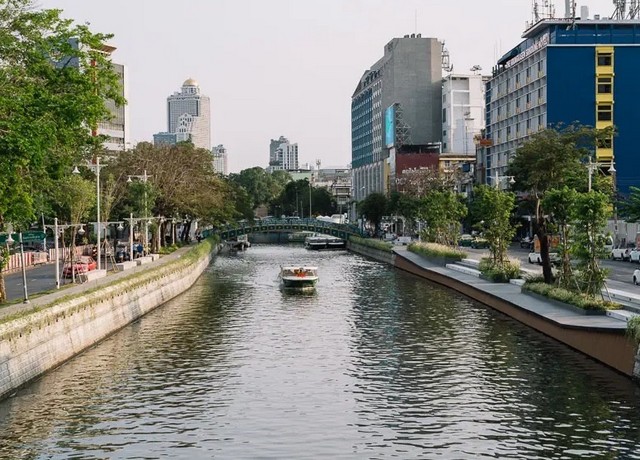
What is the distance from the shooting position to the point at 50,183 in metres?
51.5

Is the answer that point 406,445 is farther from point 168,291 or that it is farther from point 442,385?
point 168,291

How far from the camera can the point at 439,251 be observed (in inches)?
3831

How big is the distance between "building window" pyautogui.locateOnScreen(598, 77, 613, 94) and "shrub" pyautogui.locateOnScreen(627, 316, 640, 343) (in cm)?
9410

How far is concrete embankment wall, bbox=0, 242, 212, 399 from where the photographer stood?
3669cm

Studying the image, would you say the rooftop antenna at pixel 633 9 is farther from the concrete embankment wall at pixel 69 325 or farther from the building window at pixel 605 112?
the concrete embankment wall at pixel 69 325

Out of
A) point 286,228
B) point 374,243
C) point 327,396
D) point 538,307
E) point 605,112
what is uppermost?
point 605,112

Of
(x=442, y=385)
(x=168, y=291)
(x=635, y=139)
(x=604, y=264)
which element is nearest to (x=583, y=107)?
(x=635, y=139)

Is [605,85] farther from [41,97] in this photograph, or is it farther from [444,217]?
[41,97]

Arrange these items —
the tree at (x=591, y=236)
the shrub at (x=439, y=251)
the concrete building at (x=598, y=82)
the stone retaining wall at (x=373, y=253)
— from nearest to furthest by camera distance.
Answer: the tree at (x=591, y=236) < the shrub at (x=439, y=251) < the stone retaining wall at (x=373, y=253) < the concrete building at (x=598, y=82)

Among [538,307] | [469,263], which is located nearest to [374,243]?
[469,263]

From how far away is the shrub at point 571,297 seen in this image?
4584cm

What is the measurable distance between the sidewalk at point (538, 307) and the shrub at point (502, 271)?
0.66m

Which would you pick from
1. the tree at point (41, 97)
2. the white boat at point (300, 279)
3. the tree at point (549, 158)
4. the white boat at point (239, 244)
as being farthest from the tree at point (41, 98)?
the white boat at point (239, 244)

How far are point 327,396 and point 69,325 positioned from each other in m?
15.8
